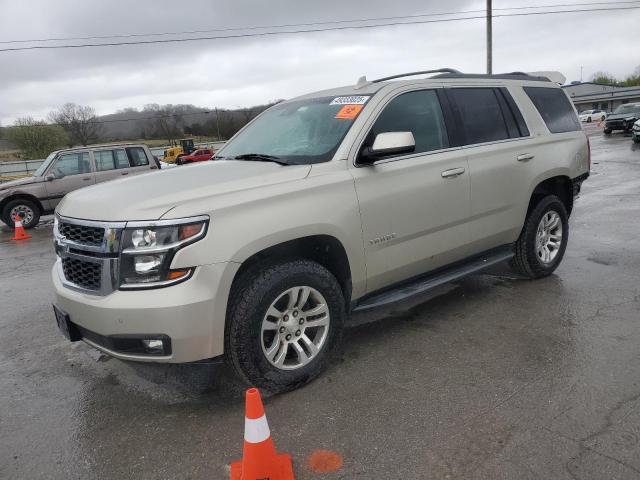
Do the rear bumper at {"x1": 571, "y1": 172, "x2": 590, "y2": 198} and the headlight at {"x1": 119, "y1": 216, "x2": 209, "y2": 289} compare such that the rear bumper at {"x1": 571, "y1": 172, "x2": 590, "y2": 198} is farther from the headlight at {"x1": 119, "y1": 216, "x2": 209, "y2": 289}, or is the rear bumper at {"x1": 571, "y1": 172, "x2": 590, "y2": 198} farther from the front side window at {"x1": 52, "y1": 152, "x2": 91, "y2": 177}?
the front side window at {"x1": 52, "y1": 152, "x2": 91, "y2": 177}

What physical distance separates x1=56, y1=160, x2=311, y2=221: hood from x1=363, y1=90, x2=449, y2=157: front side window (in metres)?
0.84

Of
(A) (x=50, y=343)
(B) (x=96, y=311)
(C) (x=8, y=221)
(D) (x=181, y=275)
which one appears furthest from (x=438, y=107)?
(C) (x=8, y=221)

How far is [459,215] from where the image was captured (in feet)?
13.3

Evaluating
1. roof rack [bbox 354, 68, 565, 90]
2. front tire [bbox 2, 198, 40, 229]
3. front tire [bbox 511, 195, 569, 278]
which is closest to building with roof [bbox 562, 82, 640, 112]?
front tire [bbox 2, 198, 40, 229]

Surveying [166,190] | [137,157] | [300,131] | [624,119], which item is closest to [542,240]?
[300,131]

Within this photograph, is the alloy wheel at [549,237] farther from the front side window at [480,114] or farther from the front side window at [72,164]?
the front side window at [72,164]

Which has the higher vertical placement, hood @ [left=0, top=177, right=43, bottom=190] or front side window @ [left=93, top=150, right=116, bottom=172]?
front side window @ [left=93, top=150, right=116, bottom=172]

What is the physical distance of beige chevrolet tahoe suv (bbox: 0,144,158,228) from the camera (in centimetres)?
1184

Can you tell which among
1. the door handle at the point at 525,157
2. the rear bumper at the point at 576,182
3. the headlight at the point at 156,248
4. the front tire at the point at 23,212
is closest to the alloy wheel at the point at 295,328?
the headlight at the point at 156,248

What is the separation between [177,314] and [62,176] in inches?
440

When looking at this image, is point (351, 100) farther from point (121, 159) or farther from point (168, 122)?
point (168, 122)

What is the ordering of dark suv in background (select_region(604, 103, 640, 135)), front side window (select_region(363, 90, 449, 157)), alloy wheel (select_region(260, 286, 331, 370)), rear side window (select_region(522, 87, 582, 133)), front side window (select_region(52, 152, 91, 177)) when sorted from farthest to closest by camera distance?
dark suv in background (select_region(604, 103, 640, 135)), front side window (select_region(52, 152, 91, 177)), rear side window (select_region(522, 87, 582, 133)), front side window (select_region(363, 90, 449, 157)), alloy wheel (select_region(260, 286, 331, 370))

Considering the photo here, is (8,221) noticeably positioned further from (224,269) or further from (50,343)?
(224,269)

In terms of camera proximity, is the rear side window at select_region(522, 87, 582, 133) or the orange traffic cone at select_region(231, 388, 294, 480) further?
the rear side window at select_region(522, 87, 582, 133)
